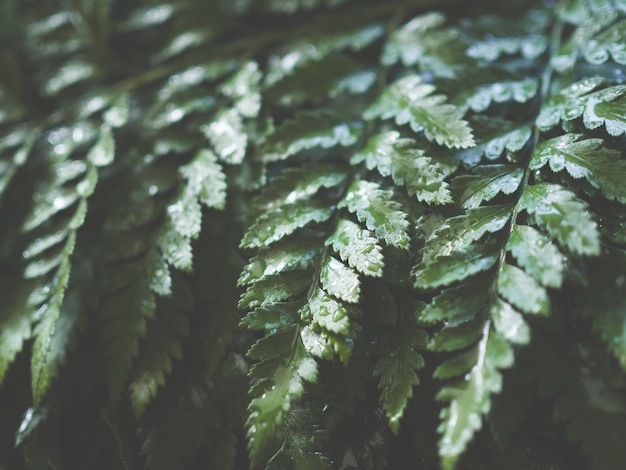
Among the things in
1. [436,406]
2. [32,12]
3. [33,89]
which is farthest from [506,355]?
[32,12]

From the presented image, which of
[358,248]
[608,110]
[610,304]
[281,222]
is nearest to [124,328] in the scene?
[281,222]

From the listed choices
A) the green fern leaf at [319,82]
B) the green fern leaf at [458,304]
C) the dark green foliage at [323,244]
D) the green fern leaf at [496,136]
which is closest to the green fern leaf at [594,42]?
the dark green foliage at [323,244]

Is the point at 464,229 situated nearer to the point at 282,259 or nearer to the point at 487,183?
the point at 487,183

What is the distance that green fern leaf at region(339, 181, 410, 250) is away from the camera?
83 centimetres

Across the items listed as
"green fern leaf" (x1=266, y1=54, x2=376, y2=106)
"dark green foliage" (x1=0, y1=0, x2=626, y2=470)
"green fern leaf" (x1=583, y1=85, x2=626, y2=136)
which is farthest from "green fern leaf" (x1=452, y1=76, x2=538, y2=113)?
"green fern leaf" (x1=266, y1=54, x2=376, y2=106)

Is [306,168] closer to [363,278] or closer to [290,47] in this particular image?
[363,278]

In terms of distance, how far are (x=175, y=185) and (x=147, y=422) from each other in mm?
473

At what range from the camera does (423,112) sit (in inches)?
37.9

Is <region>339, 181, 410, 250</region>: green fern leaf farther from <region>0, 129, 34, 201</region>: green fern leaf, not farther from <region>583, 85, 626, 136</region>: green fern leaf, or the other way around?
<region>0, 129, 34, 201</region>: green fern leaf

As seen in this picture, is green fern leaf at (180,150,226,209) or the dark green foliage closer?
the dark green foliage

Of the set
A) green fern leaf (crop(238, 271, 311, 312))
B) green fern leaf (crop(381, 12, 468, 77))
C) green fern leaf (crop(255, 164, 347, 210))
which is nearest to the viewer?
green fern leaf (crop(238, 271, 311, 312))

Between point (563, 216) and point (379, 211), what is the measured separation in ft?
0.92

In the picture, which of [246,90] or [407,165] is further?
[246,90]

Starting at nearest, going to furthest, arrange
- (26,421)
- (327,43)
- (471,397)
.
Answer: (471,397), (26,421), (327,43)
